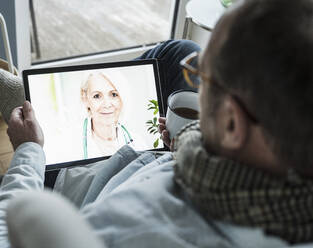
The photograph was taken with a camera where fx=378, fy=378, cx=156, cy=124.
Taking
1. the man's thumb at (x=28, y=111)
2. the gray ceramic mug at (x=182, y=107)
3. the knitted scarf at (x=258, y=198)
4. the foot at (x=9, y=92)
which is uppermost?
the knitted scarf at (x=258, y=198)

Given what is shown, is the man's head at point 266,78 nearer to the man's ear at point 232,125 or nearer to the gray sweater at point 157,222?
the man's ear at point 232,125

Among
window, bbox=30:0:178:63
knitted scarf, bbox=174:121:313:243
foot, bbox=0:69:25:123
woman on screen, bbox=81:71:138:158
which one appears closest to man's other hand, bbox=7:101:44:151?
woman on screen, bbox=81:71:138:158

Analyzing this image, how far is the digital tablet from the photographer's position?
0.98 metres

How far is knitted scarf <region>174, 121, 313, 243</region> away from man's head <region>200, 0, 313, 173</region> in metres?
0.03

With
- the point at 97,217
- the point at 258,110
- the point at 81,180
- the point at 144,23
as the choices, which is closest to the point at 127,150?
the point at 81,180

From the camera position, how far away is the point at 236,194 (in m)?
0.51

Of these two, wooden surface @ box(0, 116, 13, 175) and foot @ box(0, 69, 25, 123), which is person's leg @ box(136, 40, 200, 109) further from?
wooden surface @ box(0, 116, 13, 175)

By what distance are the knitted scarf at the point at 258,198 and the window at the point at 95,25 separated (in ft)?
6.44

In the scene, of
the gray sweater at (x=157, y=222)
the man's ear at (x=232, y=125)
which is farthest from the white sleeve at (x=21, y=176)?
the man's ear at (x=232, y=125)

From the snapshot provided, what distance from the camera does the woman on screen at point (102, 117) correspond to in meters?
A: 1.02

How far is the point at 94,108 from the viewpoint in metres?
1.03

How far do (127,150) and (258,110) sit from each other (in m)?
0.45

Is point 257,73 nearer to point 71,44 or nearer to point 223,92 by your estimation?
point 223,92

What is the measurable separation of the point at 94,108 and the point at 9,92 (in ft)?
0.99
